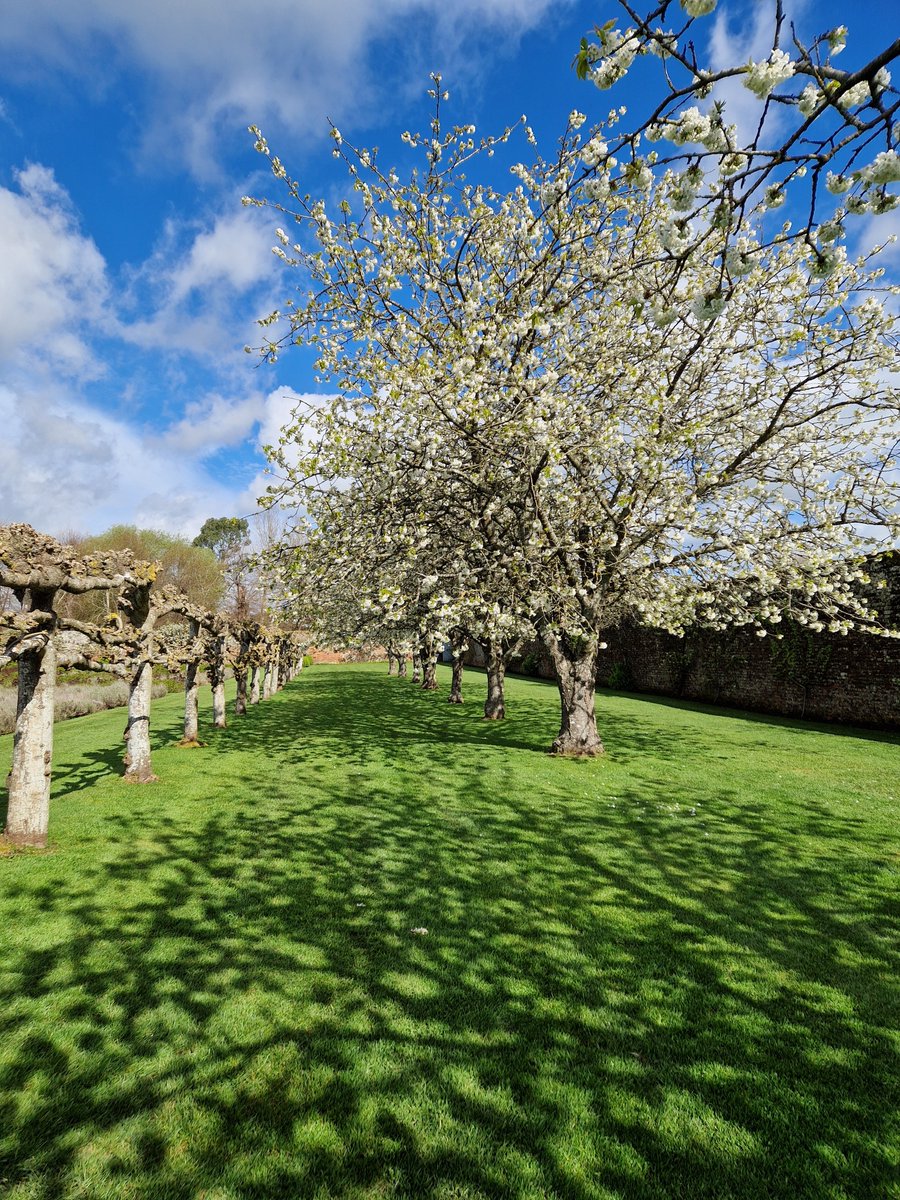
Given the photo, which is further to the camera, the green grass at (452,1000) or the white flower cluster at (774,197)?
the white flower cluster at (774,197)

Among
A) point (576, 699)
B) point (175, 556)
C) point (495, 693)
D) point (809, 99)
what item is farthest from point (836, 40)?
point (175, 556)

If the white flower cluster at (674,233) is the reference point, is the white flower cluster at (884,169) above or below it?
below

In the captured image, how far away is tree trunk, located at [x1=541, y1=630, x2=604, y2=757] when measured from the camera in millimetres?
13008

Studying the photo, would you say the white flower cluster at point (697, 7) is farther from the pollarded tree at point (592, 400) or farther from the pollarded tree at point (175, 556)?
the pollarded tree at point (175, 556)

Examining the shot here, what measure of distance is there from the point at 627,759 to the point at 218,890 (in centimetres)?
954

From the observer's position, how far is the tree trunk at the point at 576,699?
13008mm

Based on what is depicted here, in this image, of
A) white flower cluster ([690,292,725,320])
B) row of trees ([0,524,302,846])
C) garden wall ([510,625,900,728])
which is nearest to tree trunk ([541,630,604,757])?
row of trees ([0,524,302,846])

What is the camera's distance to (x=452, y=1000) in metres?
4.42

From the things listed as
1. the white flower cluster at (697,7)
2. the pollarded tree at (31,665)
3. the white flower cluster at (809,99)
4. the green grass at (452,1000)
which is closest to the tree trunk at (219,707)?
the green grass at (452,1000)

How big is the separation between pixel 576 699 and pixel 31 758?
10251 millimetres

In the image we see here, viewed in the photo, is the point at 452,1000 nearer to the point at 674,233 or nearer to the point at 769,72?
the point at 674,233

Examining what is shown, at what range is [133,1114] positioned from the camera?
3.33 m

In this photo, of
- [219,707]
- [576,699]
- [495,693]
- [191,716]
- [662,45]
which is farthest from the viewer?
[495,693]

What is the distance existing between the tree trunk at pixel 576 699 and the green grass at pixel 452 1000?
11.5 feet
